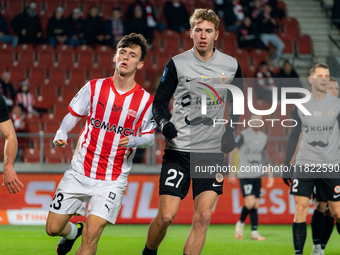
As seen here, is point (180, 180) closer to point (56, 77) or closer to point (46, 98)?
point (46, 98)

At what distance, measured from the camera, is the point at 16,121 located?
10.6 m

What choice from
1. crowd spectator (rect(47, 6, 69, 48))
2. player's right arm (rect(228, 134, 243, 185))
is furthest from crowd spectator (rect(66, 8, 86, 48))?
player's right arm (rect(228, 134, 243, 185))

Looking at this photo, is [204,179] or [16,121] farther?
[16,121]

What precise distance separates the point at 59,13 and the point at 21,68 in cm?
185

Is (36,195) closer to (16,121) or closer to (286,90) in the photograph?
(16,121)

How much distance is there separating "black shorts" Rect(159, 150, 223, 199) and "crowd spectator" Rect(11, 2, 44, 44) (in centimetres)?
1000

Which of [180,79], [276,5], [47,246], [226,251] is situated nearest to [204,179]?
[180,79]

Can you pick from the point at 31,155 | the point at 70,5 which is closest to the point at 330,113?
the point at 31,155

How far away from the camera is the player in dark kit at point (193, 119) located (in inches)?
188

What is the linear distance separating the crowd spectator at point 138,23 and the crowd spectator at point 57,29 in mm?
1752

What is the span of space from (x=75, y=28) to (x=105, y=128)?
9.69 m

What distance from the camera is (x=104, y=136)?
15.9 ft

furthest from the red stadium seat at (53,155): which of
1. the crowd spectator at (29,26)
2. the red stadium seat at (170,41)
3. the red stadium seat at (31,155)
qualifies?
the red stadium seat at (170,41)

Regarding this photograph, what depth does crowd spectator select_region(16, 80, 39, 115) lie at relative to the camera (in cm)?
1157
